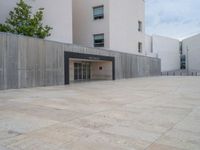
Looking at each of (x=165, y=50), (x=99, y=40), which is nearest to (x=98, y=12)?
(x=99, y=40)

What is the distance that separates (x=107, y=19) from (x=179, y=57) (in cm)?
5658

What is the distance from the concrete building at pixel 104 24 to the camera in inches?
1137

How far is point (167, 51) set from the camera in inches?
2640

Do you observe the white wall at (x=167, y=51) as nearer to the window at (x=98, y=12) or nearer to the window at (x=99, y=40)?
the window at (x=98, y=12)

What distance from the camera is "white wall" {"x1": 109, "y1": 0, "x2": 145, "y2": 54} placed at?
96.8 ft

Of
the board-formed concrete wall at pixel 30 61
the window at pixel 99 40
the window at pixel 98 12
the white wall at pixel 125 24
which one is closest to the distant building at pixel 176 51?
the white wall at pixel 125 24

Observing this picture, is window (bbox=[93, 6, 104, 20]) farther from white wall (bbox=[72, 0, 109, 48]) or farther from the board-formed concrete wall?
the board-formed concrete wall

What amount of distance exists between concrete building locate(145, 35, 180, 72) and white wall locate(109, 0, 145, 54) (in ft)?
65.1

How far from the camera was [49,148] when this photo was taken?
392 centimetres

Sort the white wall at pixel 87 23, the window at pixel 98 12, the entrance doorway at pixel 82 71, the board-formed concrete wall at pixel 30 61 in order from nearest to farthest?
the board-formed concrete wall at pixel 30 61, the entrance doorway at pixel 82 71, the white wall at pixel 87 23, the window at pixel 98 12

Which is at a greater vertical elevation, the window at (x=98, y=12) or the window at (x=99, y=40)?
the window at (x=98, y=12)

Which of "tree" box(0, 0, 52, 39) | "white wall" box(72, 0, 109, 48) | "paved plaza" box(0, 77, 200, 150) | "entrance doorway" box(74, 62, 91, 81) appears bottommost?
"paved plaza" box(0, 77, 200, 150)

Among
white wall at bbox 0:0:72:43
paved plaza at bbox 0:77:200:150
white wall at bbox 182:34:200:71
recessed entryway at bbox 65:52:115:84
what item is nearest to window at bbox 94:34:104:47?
recessed entryway at bbox 65:52:115:84

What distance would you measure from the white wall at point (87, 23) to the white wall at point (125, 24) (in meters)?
0.85
